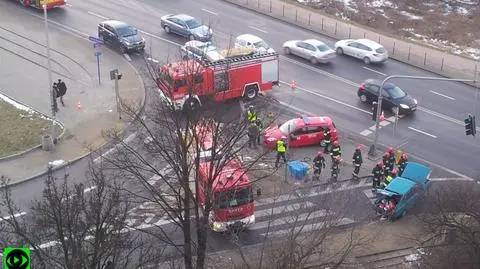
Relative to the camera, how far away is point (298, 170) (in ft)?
104

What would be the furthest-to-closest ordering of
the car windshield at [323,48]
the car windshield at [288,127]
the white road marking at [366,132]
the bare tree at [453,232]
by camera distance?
the car windshield at [323,48] < the white road marking at [366,132] < the car windshield at [288,127] < the bare tree at [453,232]

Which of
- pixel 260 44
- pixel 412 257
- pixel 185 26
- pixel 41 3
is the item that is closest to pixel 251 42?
pixel 260 44

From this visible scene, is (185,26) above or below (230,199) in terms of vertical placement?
above

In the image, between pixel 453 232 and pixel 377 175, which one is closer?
pixel 453 232

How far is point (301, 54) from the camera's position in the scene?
43781mm

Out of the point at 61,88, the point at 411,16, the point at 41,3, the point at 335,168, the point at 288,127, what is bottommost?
the point at 335,168

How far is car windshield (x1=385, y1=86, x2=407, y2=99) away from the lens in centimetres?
3778

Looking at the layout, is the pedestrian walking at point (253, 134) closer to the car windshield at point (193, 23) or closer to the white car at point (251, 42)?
the white car at point (251, 42)

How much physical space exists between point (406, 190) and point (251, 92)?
499 inches

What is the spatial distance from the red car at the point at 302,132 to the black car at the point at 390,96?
15.2ft

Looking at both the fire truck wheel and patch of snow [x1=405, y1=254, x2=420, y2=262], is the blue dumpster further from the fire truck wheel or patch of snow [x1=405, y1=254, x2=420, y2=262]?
the fire truck wheel

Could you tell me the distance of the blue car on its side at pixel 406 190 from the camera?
94.2 feet

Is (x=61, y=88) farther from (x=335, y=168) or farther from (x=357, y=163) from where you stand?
(x=357, y=163)

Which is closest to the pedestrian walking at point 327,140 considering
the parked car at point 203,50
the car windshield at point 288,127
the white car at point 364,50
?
the car windshield at point 288,127
